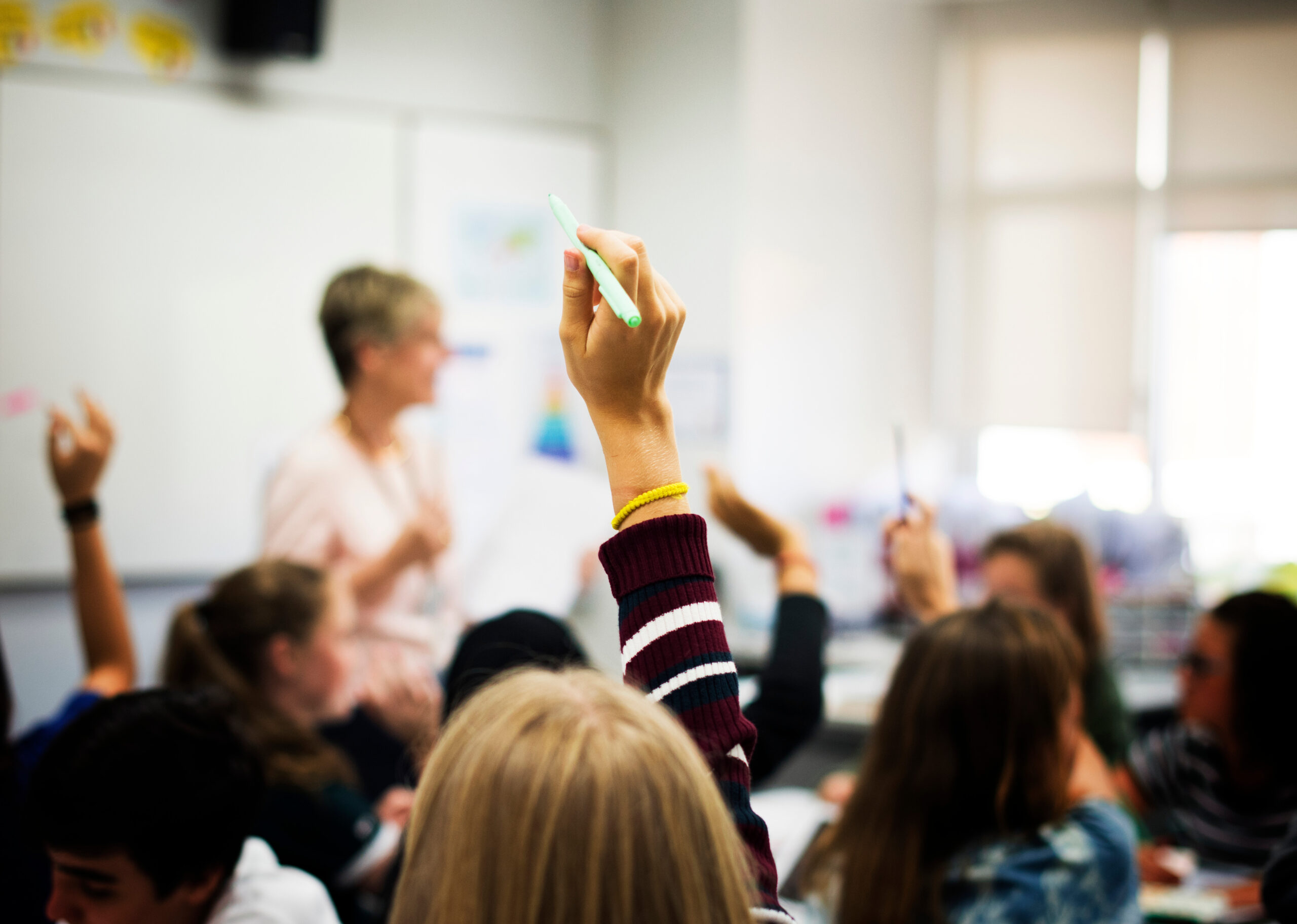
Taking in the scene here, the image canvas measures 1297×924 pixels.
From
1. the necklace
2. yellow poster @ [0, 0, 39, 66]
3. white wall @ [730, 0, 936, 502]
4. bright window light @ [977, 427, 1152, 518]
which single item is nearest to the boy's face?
the necklace

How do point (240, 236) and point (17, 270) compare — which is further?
point (240, 236)

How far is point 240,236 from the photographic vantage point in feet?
11.0

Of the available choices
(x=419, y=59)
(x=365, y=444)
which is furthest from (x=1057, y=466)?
(x=365, y=444)

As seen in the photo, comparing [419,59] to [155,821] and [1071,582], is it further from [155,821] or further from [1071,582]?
[155,821]

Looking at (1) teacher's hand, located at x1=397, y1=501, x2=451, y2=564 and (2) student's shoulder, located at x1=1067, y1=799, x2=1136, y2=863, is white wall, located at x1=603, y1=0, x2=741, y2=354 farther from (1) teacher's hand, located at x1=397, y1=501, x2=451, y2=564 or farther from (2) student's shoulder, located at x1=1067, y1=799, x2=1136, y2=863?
(2) student's shoulder, located at x1=1067, y1=799, x2=1136, y2=863

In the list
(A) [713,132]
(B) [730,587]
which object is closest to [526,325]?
(A) [713,132]

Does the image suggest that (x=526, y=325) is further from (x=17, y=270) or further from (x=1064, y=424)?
(x=1064, y=424)

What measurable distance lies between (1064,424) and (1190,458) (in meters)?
0.45

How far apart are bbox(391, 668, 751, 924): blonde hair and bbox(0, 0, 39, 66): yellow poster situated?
3.12 meters

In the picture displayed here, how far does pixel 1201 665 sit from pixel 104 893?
6.34 ft

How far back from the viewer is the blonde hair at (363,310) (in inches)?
85.4

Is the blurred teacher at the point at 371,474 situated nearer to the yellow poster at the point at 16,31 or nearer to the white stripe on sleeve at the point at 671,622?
the white stripe on sleeve at the point at 671,622

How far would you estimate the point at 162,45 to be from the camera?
3230mm

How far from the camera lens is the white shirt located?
3.56ft
